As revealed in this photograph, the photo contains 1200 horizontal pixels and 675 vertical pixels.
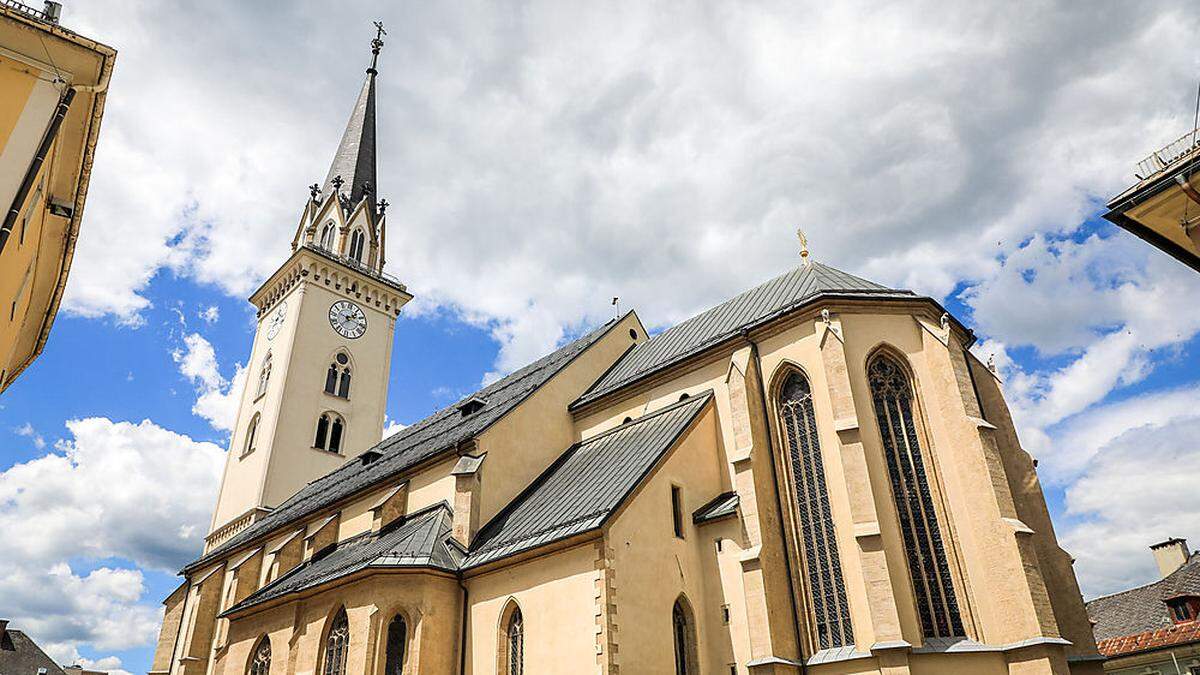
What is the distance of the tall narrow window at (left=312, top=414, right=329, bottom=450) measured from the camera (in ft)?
121

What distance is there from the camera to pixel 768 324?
1917 centimetres

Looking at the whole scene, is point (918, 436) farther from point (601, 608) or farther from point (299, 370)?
point (299, 370)

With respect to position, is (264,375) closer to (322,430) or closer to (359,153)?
(322,430)

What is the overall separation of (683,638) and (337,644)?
320 inches

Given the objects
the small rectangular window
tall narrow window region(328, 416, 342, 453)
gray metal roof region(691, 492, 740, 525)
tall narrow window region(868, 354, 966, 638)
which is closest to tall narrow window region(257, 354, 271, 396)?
tall narrow window region(328, 416, 342, 453)

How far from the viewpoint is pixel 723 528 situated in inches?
671

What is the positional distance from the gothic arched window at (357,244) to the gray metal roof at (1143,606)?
37686mm

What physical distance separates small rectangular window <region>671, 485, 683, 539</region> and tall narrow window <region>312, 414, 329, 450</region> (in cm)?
2451

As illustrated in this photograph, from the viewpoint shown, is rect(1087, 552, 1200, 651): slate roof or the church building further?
rect(1087, 552, 1200, 651): slate roof

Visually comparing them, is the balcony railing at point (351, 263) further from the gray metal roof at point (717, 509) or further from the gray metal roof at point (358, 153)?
the gray metal roof at point (717, 509)

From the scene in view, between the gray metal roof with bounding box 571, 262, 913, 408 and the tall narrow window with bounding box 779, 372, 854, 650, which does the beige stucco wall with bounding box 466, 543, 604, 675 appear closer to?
the tall narrow window with bounding box 779, 372, 854, 650

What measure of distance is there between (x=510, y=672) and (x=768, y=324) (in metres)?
10.2

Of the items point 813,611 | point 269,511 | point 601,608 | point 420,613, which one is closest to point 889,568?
point 813,611

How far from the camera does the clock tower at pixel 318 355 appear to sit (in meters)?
35.3
